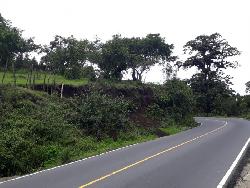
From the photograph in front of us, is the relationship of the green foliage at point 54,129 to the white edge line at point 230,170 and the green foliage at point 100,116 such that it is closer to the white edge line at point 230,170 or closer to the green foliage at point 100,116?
the green foliage at point 100,116

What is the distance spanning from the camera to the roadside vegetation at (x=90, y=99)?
76.1 feet

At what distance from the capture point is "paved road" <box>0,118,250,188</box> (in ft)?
46.9

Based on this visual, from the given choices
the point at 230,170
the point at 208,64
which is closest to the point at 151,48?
the point at 208,64

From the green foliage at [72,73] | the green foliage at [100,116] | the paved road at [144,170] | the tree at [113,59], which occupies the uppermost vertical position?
the tree at [113,59]

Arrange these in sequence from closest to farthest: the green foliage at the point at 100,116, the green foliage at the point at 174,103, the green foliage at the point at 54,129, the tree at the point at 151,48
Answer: the green foliage at the point at 54,129 → the green foliage at the point at 100,116 → the green foliage at the point at 174,103 → the tree at the point at 151,48

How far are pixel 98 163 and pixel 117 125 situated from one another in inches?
564

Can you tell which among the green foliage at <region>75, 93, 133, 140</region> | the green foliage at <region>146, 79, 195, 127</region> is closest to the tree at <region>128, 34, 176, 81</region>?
the green foliage at <region>146, 79, 195, 127</region>

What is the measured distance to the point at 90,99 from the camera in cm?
3198

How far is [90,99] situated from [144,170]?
49.8 ft

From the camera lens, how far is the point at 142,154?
22.8 meters

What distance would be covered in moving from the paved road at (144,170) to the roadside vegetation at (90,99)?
2.11 metres

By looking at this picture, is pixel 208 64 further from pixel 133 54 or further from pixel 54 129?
pixel 54 129

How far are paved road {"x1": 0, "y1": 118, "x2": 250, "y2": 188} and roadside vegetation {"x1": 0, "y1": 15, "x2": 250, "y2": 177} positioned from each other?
2.11m

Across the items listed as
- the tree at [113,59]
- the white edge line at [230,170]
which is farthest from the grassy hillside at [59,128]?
the tree at [113,59]
